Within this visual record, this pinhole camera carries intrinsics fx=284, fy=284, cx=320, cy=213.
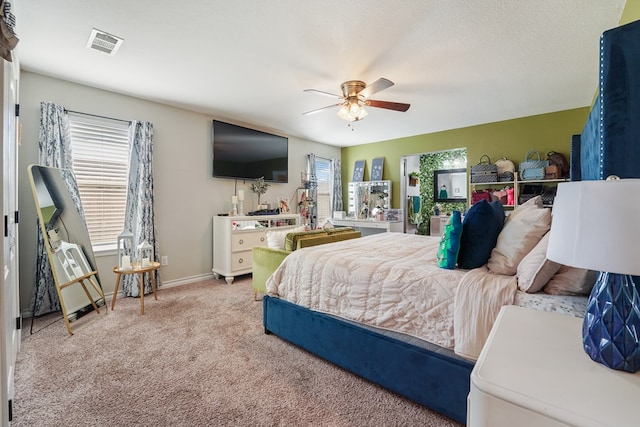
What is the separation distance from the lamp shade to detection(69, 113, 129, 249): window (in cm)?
420

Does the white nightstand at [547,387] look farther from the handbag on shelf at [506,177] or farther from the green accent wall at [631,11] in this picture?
the handbag on shelf at [506,177]

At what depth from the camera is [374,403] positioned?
1.63 meters

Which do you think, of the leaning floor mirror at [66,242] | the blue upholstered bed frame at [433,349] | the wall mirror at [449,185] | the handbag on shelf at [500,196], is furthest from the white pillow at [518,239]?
the wall mirror at [449,185]

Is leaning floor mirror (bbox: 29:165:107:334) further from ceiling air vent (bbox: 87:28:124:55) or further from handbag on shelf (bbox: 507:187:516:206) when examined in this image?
handbag on shelf (bbox: 507:187:516:206)

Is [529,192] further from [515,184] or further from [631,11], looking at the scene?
[631,11]

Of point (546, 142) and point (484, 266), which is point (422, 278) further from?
point (546, 142)

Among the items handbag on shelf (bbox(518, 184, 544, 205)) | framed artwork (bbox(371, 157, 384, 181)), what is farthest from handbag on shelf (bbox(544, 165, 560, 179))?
framed artwork (bbox(371, 157, 384, 181))

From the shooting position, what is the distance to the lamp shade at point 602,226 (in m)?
0.64

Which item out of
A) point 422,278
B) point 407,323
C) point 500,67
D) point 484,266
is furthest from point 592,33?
point 407,323

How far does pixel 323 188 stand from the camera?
6.42 m

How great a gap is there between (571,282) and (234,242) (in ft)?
11.9

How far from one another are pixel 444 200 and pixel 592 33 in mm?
4518

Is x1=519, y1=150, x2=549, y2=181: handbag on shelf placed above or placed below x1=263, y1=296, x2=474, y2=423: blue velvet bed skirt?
above

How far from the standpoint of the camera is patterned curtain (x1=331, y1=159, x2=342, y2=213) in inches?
254
